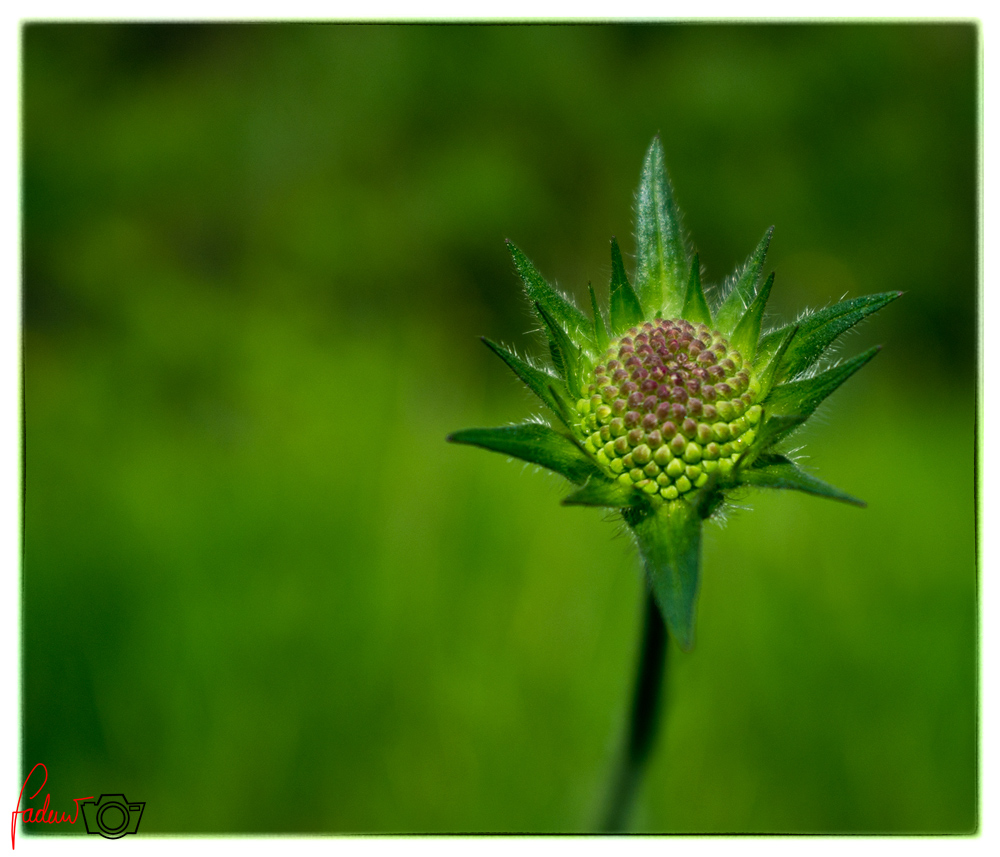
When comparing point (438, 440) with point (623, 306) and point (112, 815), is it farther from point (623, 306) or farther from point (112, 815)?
point (623, 306)

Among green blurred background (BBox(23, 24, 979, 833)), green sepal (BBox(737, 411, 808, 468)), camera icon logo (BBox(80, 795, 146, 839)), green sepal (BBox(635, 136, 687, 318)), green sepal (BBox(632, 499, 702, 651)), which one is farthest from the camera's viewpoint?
green blurred background (BBox(23, 24, 979, 833))

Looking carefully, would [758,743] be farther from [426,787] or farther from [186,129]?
[186,129]

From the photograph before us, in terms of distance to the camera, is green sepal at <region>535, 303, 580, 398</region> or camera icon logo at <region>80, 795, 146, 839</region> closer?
green sepal at <region>535, 303, 580, 398</region>

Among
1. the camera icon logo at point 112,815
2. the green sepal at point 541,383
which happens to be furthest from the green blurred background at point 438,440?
the green sepal at point 541,383

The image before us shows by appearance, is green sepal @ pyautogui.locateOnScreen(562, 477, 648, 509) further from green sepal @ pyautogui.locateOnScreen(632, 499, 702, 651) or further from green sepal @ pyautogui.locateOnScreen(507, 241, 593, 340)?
green sepal @ pyautogui.locateOnScreen(507, 241, 593, 340)

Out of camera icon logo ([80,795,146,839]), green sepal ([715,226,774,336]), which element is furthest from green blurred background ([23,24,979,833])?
green sepal ([715,226,774,336])

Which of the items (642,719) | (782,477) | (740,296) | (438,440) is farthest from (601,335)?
(438,440)
